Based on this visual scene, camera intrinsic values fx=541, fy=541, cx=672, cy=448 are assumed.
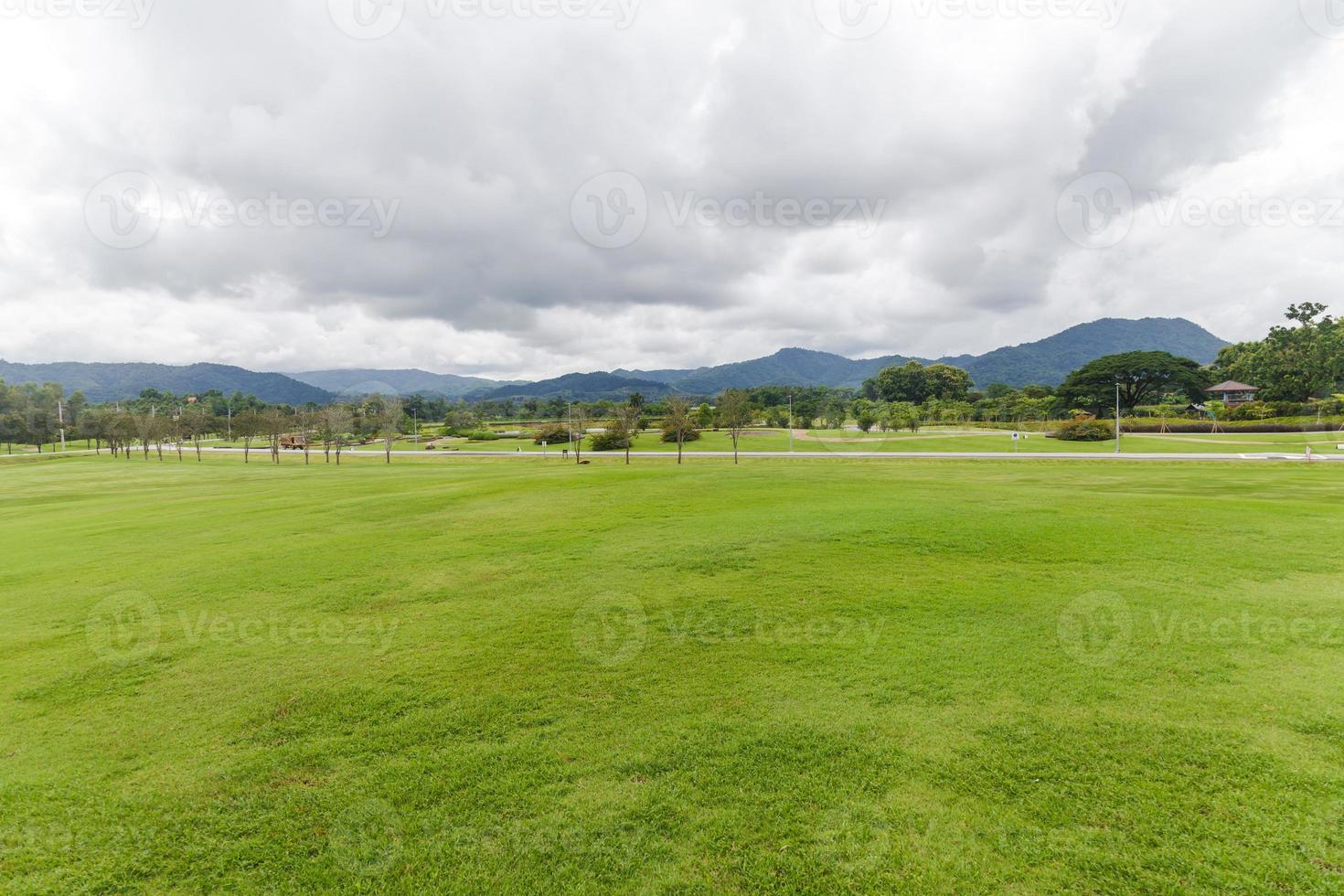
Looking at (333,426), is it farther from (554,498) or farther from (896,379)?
(896,379)

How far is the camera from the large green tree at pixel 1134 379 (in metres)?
102

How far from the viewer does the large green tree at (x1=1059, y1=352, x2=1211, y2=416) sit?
101812mm

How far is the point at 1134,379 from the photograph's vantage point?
109m

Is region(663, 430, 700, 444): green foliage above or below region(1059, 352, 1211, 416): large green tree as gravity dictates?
below

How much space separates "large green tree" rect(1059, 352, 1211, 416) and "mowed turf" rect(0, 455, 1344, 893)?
111 m

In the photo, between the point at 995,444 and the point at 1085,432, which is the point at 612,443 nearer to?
the point at 995,444

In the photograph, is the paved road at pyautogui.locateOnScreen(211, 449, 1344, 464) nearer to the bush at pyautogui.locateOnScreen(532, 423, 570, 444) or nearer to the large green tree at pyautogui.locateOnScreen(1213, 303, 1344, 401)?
the bush at pyautogui.locateOnScreen(532, 423, 570, 444)

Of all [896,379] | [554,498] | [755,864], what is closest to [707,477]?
[554,498]

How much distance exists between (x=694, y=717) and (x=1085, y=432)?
258 feet

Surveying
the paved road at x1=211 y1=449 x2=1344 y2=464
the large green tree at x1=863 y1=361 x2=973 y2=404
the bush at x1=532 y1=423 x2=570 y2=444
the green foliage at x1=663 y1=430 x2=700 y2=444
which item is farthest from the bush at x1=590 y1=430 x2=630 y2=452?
the large green tree at x1=863 y1=361 x2=973 y2=404

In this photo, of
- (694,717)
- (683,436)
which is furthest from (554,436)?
(694,717)

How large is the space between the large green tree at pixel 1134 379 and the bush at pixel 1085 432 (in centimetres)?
3993

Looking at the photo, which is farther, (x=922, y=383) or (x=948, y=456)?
(x=922, y=383)

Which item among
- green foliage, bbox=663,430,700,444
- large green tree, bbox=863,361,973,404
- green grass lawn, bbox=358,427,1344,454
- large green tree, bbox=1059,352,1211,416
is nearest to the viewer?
green grass lawn, bbox=358,427,1344,454
